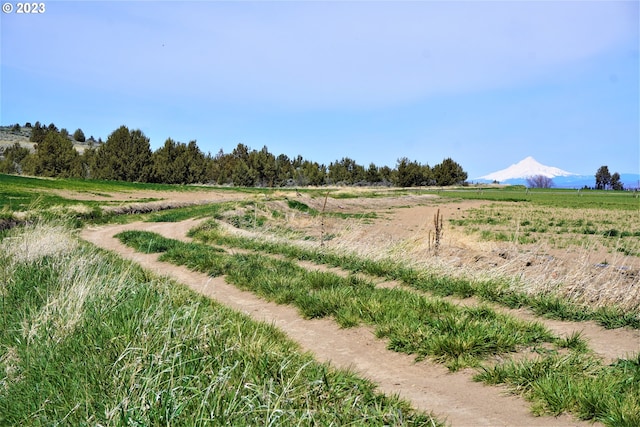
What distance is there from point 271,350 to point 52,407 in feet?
7.38

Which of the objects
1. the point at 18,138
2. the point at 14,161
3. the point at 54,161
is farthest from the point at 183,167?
the point at 18,138

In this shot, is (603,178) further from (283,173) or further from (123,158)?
(123,158)

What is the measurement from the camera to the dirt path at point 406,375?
4.59 meters

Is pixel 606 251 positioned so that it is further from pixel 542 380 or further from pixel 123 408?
pixel 123 408

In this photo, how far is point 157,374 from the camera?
430 centimetres

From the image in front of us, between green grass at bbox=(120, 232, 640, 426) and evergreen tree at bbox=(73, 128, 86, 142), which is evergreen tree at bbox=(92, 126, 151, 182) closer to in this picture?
evergreen tree at bbox=(73, 128, 86, 142)

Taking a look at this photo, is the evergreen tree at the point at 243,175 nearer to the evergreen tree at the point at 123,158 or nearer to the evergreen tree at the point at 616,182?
the evergreen tree at the point at 123,158

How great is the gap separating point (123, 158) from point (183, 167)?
12412mm

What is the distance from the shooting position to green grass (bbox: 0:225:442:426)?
392 cm

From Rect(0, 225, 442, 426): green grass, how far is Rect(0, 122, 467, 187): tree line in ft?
304

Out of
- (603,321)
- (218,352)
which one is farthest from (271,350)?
(603,321)

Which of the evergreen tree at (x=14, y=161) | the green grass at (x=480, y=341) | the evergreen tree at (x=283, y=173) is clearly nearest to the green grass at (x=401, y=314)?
the green grass at (x=480, y=341)

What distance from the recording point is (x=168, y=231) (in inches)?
896

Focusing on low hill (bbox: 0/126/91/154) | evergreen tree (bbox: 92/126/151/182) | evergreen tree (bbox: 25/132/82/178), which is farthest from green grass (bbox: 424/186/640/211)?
low hill (bbox: 0/126/91/154)
